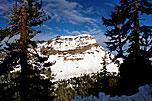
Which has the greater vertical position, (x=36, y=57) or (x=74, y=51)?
(x=74, y=51)

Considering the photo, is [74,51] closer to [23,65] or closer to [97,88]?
[97,88]

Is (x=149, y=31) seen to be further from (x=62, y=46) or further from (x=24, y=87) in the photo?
(x=62, y=46)

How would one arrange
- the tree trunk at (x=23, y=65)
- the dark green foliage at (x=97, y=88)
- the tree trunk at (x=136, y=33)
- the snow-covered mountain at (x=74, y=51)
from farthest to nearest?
the snow-covered mountain at (x=74, y=51) < the dark green foliage at (x=97, y=88) < the tree trunk at (x=136, y=33) < the tree trunk at (x=23, y=65)

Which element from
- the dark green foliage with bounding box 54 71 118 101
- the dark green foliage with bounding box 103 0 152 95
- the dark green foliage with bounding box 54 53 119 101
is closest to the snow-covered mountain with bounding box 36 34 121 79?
the dark green foliage with bounding box 54 71 118 101

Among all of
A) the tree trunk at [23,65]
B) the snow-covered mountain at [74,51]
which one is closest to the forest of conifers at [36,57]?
the tree trunk at [23,65]

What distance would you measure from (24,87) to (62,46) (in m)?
84.5

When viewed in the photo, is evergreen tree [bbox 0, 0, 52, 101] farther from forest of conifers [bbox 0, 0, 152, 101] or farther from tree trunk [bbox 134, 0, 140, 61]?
tree trunk [bbox 134, 0, 140, 61]

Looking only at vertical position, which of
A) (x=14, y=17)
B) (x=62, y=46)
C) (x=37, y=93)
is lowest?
(x=37, y=93)

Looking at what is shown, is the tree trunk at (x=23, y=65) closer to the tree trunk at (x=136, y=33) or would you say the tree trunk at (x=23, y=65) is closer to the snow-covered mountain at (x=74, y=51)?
the tree trunk at (x=136, y=33)

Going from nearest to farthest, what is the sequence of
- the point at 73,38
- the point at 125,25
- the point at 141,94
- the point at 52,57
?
the point at 141,94 → the point at 125,25 → the point at 52,57 → the point at 73,38

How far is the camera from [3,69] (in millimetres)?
7418

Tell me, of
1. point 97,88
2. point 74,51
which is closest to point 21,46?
point 97,88

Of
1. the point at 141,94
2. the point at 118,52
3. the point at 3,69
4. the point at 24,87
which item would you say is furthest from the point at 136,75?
the point at 3,69

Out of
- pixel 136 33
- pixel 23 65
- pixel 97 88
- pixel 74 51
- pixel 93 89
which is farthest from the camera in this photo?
pixel 74 51
